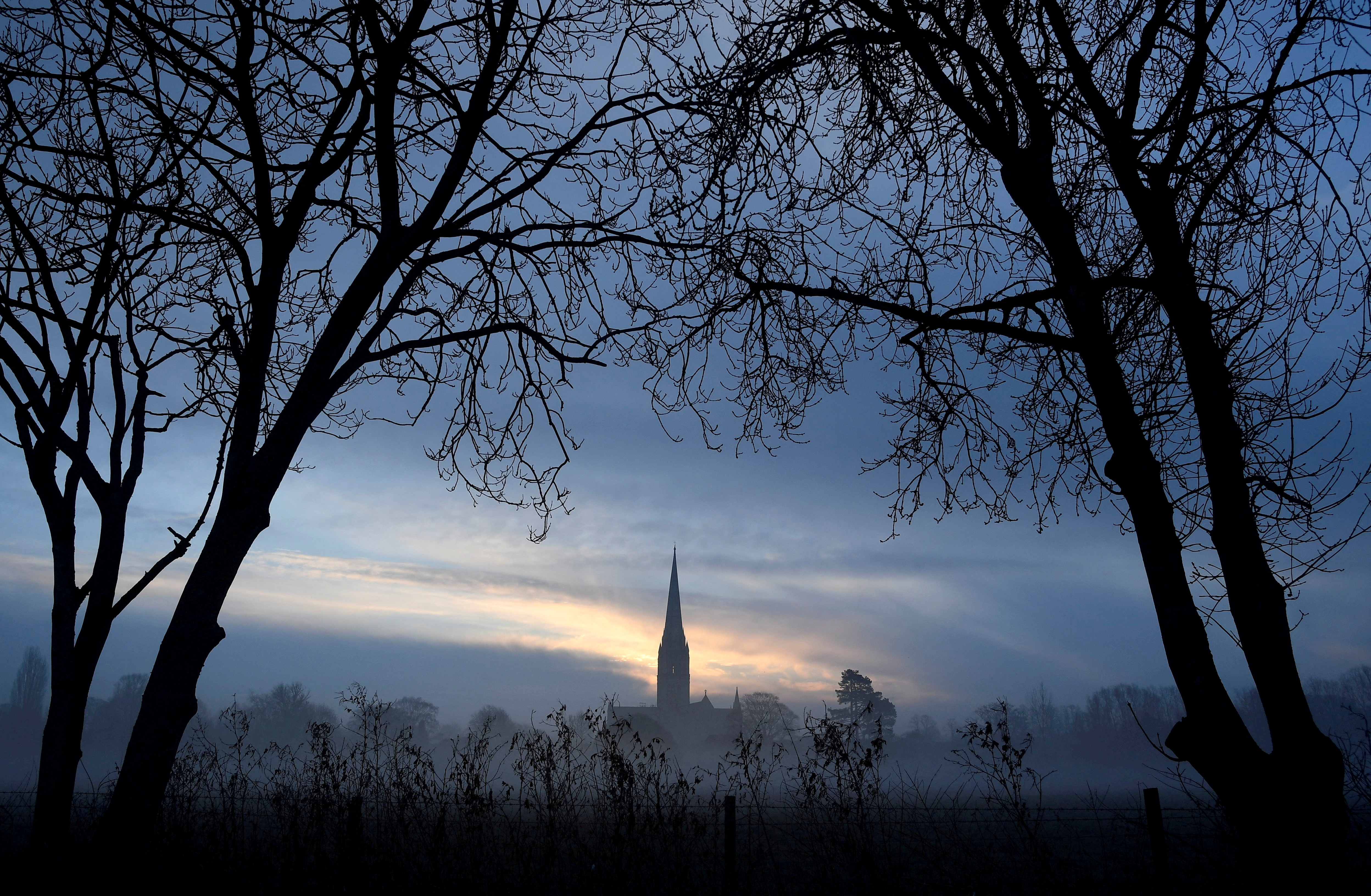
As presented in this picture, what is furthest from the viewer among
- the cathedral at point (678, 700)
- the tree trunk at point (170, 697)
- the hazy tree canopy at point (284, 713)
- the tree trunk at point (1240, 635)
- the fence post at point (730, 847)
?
the cathedral at point (678, 700)

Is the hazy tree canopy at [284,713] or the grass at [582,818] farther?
the hazy tree canopy at [284,713]

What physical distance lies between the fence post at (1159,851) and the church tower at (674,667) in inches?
4540

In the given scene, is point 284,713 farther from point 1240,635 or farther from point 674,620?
point 674,620

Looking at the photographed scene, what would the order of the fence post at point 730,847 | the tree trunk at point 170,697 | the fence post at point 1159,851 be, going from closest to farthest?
the tree trunk at point 170,697 < the fence post at point 730,847 < the fence post at point 1159,851

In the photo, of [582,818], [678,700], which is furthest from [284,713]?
[678,700]

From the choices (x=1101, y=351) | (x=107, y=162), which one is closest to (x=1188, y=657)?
(x=1101, y=351)

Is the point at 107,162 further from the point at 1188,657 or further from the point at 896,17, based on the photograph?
the point at 1188,657

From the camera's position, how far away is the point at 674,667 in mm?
120062

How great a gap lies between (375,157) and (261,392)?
1843mm

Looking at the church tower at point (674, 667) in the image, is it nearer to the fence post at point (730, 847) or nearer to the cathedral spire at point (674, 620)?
the cathedral spire at point (674, 620)

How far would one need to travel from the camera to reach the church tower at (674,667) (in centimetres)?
11775

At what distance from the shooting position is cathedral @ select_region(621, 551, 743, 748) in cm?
10844

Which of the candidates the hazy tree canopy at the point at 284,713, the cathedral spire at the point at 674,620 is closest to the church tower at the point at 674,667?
the cathedral spire at the point at 674,620

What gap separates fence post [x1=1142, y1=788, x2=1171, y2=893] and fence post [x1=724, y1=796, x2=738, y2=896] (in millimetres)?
3091
